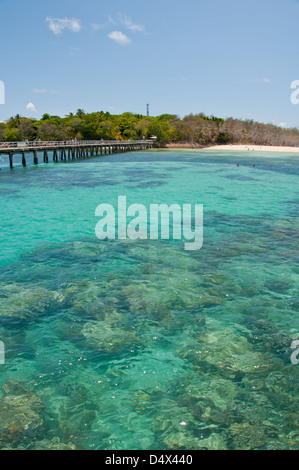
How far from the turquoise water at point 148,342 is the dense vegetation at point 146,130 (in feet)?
330

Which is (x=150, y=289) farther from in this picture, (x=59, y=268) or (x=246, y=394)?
(x=246, y=394)

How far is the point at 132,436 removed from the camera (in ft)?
17.1

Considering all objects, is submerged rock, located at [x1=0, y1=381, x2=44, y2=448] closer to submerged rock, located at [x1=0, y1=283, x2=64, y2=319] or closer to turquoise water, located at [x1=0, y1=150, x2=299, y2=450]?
turquoise water, located at [x1=0, y1=150, x2=299, y2=450]

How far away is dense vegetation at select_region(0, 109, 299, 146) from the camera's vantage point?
108250 millimetres

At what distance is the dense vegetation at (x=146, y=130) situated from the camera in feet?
355

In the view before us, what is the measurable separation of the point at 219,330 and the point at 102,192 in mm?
21989

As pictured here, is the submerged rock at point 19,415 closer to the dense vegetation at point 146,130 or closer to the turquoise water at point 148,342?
the turquoise water at point 148,342

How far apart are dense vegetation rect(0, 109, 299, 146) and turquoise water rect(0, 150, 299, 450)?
10054cm

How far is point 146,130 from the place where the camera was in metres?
120

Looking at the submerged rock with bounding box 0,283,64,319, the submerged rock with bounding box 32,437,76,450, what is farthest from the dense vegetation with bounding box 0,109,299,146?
the submerged rock with bounding box 32,437,76,450

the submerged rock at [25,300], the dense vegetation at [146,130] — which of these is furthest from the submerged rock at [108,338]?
the dense vegetation at [146,130]

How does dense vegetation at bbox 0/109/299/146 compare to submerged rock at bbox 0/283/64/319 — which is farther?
dense vegetation at bbox 0/109/299/146

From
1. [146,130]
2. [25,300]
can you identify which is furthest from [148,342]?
[146,130]

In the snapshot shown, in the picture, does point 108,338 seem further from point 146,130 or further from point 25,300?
point 146,130
